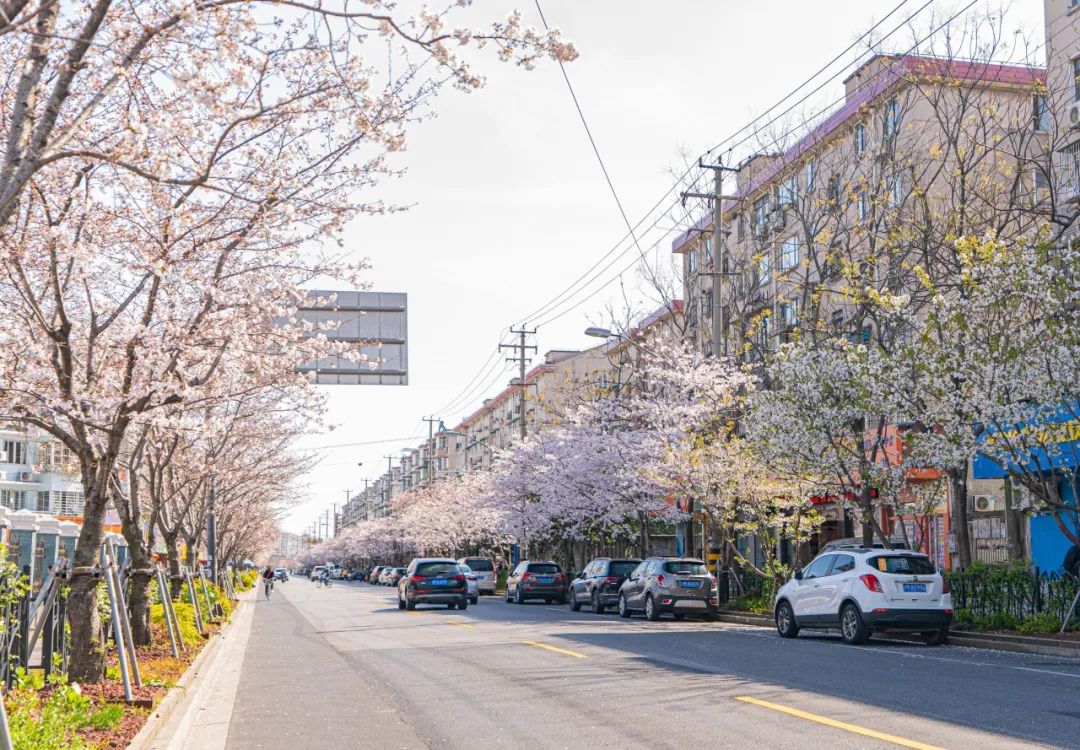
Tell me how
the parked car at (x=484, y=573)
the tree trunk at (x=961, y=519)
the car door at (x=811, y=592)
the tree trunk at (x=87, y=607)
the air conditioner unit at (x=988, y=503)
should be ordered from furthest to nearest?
1. the parked car at (x=484, y=573)
2. the air conditioner unit at (x=988, y=503)
3. the tree trunk at (x=961, y=519)
4. the car door at (x=811, y=592)
5. the tree trunk at (x=87, y=607)

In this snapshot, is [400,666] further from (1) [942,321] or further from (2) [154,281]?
(1) [942,321]

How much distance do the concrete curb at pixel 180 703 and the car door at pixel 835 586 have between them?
10384 mm

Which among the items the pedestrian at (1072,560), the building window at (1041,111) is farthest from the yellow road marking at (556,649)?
the building window at (1041,111)

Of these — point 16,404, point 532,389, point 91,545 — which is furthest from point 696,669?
point 532,389

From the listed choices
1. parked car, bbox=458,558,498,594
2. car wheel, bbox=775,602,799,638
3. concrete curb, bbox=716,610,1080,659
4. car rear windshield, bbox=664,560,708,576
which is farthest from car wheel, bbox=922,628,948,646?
parked car, bbox=458,558,498,594

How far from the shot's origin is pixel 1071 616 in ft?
62.2

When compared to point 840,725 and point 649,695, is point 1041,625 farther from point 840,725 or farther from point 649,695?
point 840,725

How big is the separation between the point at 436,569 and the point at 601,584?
5.64 m

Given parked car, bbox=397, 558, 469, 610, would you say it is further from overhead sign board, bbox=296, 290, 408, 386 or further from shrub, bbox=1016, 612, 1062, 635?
shrub, bbox=1016, 612, 1062, 635

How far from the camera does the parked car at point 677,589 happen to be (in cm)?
2758

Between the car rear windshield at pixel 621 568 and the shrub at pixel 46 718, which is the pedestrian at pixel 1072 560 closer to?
the car rear windshield at pixel 621 568

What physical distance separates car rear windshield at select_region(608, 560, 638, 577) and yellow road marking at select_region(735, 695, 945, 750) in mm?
21912

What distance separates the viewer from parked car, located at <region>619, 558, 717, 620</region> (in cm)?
2758

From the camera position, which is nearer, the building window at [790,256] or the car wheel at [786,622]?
the car wheel at [786,622]
